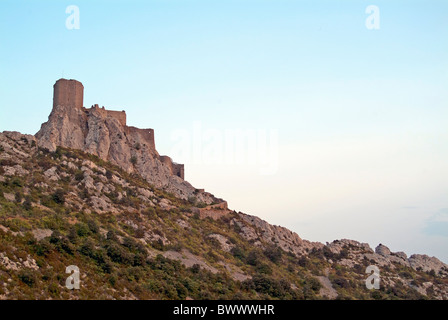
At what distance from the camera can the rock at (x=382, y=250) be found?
292 ft

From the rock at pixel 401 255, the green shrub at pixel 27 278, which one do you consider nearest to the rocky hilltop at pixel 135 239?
the green shrub at pixel 27 278

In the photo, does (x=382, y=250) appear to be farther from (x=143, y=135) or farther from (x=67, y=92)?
(x=67, y=92)

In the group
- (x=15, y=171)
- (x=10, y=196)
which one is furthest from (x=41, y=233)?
(x=15, y=171)

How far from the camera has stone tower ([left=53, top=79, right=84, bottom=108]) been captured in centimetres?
7594

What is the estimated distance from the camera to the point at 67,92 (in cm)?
7650

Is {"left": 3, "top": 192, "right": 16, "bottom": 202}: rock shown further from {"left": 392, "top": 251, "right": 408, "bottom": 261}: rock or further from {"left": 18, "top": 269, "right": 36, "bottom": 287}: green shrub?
{"left": 392, "top": 251, "right": 408, "bottom": 261}: rock

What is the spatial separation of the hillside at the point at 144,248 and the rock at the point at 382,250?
0.59 m

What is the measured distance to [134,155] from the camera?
3167 inches
